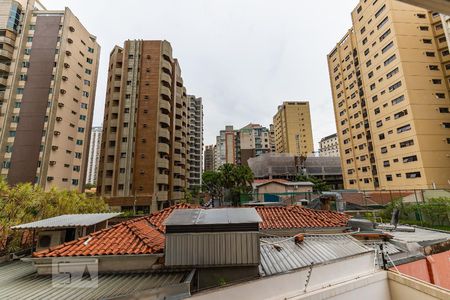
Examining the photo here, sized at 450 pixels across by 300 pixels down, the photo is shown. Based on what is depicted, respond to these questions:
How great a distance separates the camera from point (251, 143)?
114688mm

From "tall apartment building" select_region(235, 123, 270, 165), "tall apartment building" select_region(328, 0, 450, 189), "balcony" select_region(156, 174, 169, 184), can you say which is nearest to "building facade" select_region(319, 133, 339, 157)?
"tall apartment building" select_region(235, 123, 270, 165)

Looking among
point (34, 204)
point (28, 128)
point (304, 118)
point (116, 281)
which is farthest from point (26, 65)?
point (304, 118)

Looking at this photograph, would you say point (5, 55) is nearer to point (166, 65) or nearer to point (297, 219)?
point (166, 65)

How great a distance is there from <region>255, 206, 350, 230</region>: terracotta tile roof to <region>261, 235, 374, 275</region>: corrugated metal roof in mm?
1236

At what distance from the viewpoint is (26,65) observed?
37031 millimetres

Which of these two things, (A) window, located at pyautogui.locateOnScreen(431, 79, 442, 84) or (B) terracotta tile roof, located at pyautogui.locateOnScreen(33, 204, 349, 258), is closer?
(B) terracotta tile roof, located at pyautogui.locateOnScreen(33, 204, 349, 258)

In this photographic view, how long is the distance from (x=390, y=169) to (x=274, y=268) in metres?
44.7

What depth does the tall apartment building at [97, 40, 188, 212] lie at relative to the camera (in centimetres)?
3850

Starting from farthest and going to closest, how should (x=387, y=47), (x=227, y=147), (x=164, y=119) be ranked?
(x=227, y=147) → (x=164, y=119) → (x=387, y=47)

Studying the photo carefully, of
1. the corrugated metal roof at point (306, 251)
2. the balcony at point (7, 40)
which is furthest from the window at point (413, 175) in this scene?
the balcony at point (7, 40)

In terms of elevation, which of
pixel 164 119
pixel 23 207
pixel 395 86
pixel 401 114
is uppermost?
pixel 395 86

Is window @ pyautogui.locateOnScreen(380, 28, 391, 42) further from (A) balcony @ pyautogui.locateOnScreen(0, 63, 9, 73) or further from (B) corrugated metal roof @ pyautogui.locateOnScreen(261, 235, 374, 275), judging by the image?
(A) balcony @ pyautogui.locateOnScreen(0, 63, 9, 73)

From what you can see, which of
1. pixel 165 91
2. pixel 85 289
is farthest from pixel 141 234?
pixel 165 91

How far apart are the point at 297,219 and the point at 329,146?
462ft
